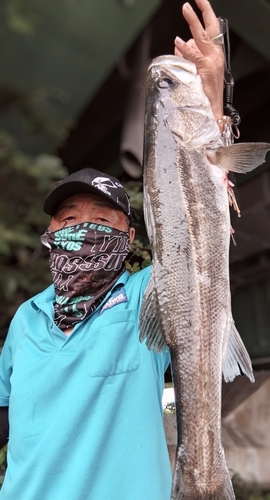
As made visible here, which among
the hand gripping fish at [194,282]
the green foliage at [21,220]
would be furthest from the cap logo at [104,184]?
the green foliage at [21,220]

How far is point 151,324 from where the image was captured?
4.96 feet

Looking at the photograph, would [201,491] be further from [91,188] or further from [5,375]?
[91,188]

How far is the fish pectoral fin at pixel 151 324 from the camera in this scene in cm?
151

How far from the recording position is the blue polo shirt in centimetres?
157

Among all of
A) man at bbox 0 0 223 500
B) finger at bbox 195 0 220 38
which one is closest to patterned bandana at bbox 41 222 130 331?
man at bbox 0 0 223 500

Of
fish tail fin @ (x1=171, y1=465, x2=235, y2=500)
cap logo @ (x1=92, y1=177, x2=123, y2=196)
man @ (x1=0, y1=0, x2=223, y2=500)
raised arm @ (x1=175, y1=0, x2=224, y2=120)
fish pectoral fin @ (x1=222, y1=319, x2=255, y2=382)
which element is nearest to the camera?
fish tail fin @ (x1=171, y1=465, x2=235, y2=500)

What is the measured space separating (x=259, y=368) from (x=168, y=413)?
68.7 inches

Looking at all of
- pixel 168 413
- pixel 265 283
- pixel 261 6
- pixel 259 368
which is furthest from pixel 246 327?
pixel 168 413

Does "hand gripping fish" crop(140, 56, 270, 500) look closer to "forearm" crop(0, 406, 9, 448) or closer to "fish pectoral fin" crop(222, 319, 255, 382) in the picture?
"fish pectoral fin" crop(222, 319, 255, 382)

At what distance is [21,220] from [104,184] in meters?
1.50

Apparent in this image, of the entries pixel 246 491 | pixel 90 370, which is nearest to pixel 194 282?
pixel 90 370

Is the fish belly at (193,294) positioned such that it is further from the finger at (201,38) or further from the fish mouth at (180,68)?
the finger at (201,38)

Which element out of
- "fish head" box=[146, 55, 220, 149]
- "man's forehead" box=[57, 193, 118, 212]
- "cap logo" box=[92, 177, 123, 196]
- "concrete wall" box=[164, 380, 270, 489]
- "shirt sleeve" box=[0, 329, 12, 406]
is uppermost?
"fish head" box=[146, 55, 220, 149]

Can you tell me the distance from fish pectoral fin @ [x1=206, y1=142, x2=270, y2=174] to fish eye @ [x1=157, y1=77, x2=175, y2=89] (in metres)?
0.32
